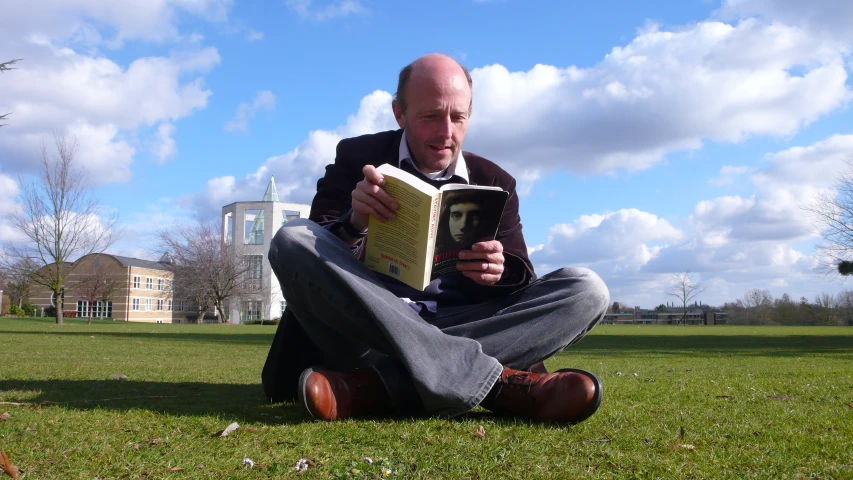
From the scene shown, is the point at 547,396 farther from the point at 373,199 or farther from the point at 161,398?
the point at 161,398

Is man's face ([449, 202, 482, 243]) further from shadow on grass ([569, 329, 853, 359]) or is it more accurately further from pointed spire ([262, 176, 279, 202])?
pointed spire ([262, 176, 279, 202])

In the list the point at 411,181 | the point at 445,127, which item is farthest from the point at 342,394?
the point at 445,127

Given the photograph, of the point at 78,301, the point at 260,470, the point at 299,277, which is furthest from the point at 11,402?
the point at 78,301

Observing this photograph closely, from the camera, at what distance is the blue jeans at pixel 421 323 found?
1.95 meters

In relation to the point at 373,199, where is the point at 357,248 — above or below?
below

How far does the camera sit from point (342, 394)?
1997 millimetres

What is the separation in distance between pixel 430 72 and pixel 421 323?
39.6 inches

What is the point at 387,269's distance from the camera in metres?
2.07

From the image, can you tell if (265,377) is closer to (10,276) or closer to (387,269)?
(387,269)

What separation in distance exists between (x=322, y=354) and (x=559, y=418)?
99cm

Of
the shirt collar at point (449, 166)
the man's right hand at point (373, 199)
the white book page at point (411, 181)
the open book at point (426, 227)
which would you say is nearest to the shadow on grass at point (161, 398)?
the open book at point (426, 227)

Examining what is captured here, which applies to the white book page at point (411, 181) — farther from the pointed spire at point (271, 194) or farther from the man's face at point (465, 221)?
the pointed spire at point (271, 194)

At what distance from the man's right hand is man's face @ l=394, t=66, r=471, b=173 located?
0.52 metres

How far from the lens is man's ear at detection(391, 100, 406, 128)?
256 centimetres
